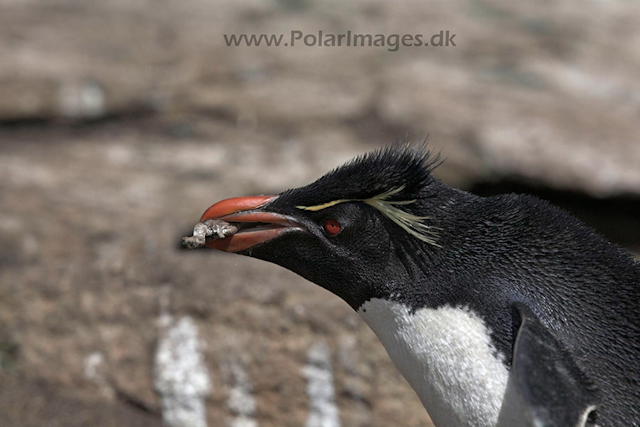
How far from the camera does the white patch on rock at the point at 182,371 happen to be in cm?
298

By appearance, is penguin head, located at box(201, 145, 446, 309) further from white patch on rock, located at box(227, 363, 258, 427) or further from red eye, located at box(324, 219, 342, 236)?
white patch on rock, located at box(227, 363, 258, 427)

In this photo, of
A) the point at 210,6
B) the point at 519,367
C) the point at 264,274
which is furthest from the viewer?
the point at 210,6

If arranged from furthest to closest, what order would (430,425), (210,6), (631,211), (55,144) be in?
(210,6)
(55,144)
(631,211)
(430,425)

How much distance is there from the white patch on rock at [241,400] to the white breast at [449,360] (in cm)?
128

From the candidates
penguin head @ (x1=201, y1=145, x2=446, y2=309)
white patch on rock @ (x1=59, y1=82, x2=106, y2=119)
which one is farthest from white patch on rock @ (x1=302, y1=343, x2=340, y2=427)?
white patch on rock @ (x1=59, y1=82, x2=106, y2=119)

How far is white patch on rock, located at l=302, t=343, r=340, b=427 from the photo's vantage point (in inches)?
111

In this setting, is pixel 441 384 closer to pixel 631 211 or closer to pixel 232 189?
pixel 232 189

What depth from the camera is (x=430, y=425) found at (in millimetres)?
2773

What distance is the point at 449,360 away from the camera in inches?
66.4

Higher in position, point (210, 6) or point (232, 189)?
point (210, 6)

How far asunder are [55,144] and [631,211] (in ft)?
11.8

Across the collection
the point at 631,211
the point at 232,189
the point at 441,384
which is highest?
the point at 631,211

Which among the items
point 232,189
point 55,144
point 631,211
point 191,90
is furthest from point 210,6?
point 631,211

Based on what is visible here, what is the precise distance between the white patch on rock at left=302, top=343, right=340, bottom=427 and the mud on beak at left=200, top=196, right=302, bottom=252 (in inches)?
42.4
